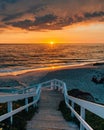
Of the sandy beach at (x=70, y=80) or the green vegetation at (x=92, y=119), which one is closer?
the green vegetation at (x=92, y=119)

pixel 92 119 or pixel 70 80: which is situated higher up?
pixel 92 119

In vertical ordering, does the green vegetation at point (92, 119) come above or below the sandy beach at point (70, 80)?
above

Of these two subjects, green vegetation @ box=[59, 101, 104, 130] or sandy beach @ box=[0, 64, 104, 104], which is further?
sandy beach @ box=[0, 64, 104, 104]

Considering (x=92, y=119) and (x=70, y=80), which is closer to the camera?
(x=92, y=119)

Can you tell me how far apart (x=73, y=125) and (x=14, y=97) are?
2868mm

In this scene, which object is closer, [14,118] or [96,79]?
[14,118]

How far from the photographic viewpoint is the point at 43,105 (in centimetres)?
1472

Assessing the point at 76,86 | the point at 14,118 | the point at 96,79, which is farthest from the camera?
the point at 96,79

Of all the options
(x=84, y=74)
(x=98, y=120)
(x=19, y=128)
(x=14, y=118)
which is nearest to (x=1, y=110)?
(x=14, y=118)

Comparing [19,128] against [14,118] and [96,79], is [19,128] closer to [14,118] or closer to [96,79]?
[14,118]

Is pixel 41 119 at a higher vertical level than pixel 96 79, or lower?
higher

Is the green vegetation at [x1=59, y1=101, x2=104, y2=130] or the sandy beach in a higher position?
the green vegetation at [x1=59, y1=101, x2=104, y2=130]

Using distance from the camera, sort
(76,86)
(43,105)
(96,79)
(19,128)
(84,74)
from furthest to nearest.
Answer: (84,74) → (96,79) → (76,86) → (43,105) → (19,128)

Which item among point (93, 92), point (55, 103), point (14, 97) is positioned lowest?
point (93, 92)
